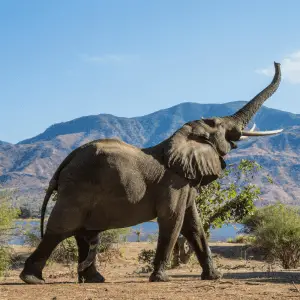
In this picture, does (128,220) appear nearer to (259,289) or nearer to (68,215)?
(68,215)

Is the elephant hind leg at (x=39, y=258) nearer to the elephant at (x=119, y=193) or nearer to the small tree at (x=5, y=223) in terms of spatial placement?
the elephant at (x=119, y=193)

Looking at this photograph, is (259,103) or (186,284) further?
(259,103)

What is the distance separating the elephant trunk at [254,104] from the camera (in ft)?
37.5

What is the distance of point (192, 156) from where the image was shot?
1038 centimetres

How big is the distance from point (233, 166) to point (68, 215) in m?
11.2

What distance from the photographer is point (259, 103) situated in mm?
11758

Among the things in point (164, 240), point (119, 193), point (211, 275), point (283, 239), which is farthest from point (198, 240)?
point (283, 239)

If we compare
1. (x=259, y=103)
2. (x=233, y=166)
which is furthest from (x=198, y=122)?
(x=233, y=166)

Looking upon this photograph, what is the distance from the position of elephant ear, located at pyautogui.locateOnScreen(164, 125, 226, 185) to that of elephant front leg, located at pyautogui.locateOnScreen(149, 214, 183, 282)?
0.86m

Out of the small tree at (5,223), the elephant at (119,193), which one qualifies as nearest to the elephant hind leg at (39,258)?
the elephant at (119,193)

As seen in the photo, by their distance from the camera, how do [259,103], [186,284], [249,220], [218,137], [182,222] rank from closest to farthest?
[186,284] → [182,222] → [218,137] → [259,103] → [249,220]

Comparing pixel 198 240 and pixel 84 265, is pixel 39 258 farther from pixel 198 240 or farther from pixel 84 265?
pixel 198 240

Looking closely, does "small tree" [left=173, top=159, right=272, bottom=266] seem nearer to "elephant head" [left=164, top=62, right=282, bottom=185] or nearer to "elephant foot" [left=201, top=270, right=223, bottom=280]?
"elephant head" [left=164, top=62, right=282, bottom=185]

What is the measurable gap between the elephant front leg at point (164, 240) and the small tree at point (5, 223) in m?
7.53
